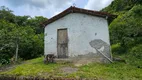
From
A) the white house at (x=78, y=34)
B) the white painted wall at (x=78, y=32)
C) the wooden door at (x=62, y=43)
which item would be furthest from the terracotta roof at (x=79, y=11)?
the wooden door at (x=62, y=43)

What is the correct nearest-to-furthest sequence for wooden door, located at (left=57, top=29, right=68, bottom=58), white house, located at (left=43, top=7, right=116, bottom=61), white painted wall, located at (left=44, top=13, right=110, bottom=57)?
white house, located at (left=43, top=7, right=116, bottom=61) < white painted wall, located at (left=44, top=13, right=110, bottom=57) < wooden door, located at (left=57, top=29, right=68, bottom=58)

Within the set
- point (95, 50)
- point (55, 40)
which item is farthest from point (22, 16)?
point (95, 50)

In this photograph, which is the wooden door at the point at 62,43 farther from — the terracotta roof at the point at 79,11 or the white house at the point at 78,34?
the terracotta roof at the point at 79,11

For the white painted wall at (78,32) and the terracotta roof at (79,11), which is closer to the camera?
the terracotta roof at (79,11)

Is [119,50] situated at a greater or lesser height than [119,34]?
lesser

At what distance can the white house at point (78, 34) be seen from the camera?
10.4m

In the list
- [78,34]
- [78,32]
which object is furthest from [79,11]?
[78,34]

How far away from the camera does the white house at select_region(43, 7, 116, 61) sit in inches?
411

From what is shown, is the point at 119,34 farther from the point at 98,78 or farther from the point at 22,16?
the point at 22,16

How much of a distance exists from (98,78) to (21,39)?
8.45 m

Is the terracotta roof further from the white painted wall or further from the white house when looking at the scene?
the white painted wall

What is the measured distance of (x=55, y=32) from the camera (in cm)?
1184

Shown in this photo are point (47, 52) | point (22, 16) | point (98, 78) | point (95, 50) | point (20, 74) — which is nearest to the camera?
point (98, 78)

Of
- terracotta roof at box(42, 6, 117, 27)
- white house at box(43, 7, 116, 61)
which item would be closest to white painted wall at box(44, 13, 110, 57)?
white house at box(43, 7, 116, 61)
